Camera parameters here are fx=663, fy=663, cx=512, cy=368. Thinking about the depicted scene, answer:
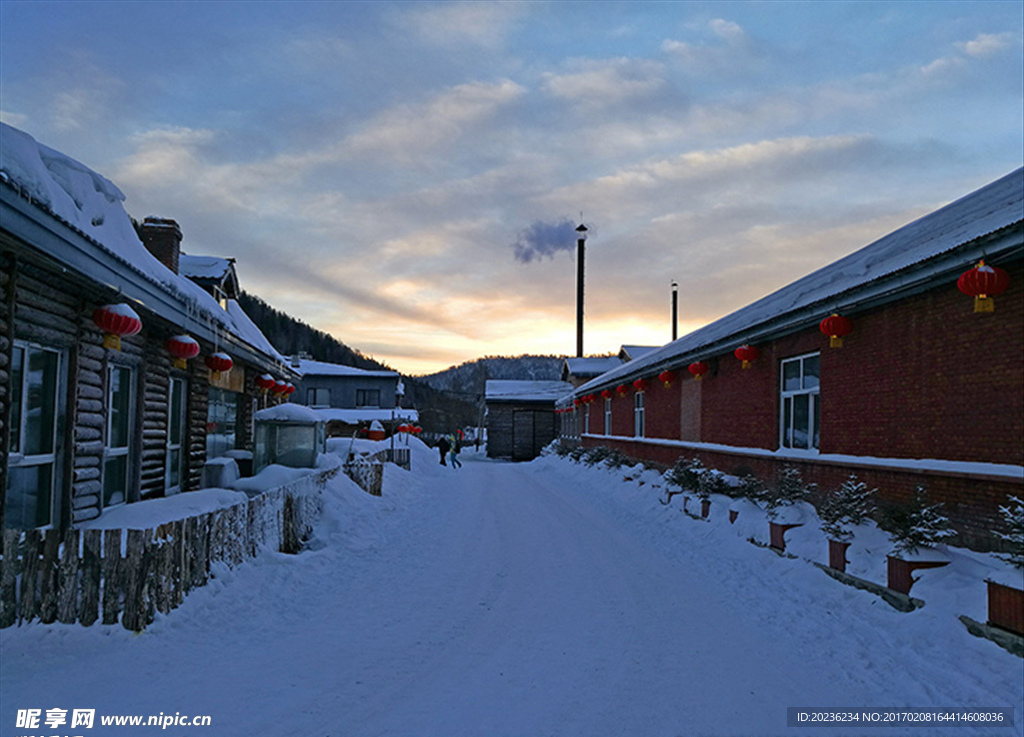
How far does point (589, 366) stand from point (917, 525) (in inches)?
1439

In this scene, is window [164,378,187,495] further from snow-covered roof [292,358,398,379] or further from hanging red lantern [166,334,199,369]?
snow-covered roof [292,358,398,379]

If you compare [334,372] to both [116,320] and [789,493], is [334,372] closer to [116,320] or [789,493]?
[116,320]

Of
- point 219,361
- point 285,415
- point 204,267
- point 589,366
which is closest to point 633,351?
point 589,366

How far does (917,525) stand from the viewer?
6.65 metres

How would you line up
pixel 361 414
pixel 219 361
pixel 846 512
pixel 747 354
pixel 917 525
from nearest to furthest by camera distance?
pixel 917 525 → pixel 846 512 → pixel 219 361 → pixel 747 354 → pixel 361 414

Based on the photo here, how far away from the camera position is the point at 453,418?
88.1 m

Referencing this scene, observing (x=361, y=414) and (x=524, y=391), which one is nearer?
(x=524, y=391)

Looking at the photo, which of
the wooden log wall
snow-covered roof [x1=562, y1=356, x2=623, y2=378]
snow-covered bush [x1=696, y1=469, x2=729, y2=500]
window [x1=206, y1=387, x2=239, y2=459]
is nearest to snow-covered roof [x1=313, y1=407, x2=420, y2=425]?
snow-covered roof [x1=562, y1=356, x2=623, y2=378]

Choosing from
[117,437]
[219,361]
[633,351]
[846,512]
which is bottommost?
[846,512]

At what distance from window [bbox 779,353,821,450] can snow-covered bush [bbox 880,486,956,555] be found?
10.9 feet

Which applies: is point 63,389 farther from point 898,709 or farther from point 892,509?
point 892,509

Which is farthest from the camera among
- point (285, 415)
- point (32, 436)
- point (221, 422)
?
point (221, 422)

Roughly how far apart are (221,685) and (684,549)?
7.45m

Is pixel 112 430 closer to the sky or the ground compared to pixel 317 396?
closer to the ground
